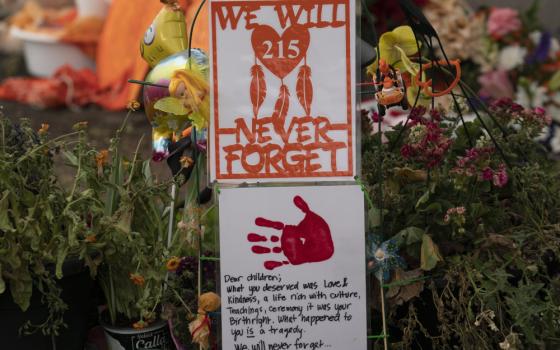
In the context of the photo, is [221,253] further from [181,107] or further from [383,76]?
[383,76]

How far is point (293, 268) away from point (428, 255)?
1.04ft

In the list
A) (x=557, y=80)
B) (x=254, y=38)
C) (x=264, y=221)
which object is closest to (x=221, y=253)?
(x=264, y=221)

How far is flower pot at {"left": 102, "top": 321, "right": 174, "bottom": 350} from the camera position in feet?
6.77

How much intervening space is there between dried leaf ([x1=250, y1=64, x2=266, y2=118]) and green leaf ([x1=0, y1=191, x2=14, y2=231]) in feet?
1.90

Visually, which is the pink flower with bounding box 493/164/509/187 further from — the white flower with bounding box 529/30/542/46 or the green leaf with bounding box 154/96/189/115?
the white flower with bounding box 529/30/542/46

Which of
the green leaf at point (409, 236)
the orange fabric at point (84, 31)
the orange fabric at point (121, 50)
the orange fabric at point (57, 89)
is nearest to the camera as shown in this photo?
the green leaf at point (409, 236)

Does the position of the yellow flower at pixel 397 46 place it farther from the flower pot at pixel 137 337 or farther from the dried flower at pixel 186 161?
the flower pot at pixel 137 337

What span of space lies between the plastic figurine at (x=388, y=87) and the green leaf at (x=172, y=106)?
0.46 m

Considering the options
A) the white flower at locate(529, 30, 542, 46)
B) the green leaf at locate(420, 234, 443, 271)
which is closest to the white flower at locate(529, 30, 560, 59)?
the white flower at locate(529, 30, 542, 46)

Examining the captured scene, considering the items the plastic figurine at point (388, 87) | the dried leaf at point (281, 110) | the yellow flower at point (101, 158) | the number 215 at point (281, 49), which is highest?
the number 215 at point (281, 49)

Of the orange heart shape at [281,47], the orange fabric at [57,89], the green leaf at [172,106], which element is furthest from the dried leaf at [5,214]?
the orange fabric at [57,89]

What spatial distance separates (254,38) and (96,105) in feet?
14.1

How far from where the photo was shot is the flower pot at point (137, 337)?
2.06 metres

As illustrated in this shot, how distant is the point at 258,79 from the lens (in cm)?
192
